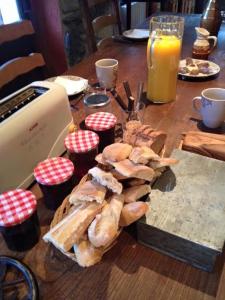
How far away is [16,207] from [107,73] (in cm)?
71

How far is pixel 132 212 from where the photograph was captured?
486 millimetres

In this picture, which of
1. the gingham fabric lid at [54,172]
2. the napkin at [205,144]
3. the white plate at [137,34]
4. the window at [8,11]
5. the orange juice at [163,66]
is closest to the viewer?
the gingham fabric lid at [54,172]

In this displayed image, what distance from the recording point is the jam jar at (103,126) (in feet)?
2.31

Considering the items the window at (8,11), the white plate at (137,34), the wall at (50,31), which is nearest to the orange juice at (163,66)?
the white plate at (137,34)

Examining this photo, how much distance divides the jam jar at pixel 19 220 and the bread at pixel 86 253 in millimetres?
100

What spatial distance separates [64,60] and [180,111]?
4.97 feet

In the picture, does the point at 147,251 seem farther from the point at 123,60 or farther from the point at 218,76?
the point at 123,60

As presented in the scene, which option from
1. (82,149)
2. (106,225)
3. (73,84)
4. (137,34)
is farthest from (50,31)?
(106,225)

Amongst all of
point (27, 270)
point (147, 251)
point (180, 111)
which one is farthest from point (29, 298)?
point (180, 111)

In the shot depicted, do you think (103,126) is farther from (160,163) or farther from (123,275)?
(123,275)

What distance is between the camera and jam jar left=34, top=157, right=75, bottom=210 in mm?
554

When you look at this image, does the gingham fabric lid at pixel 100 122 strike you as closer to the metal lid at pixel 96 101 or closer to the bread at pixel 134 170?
the metal lid at pixel 96 101

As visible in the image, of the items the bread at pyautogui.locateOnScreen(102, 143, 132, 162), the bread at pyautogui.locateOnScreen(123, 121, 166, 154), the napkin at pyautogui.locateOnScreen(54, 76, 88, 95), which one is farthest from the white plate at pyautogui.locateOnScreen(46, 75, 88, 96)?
the bread at pyautogui.locateOnScreen(102, 143, 132, 162)

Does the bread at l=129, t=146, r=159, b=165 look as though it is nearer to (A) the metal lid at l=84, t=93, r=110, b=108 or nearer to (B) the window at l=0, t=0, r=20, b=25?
(A) the metal lid at l=84, t=93, r=110, b=108
